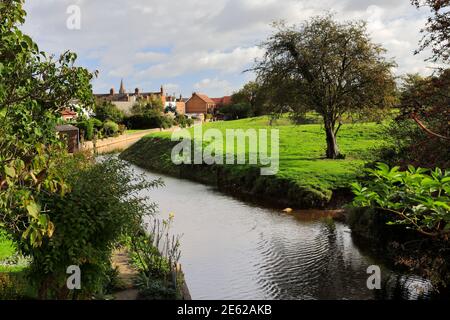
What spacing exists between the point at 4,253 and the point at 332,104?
25.3 metres

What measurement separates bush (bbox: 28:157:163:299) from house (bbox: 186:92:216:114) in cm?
15398

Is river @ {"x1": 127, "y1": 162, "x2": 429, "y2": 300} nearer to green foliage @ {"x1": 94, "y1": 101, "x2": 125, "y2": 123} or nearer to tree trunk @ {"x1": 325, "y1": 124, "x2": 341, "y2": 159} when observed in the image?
tree trunk @ {"x1": 325, "y1": 124, "x2": 341, "y2": 159}

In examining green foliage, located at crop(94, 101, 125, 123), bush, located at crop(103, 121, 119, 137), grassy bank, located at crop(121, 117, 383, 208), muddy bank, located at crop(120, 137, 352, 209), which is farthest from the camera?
green foliage, located at crop(94, 101, 125, 123)

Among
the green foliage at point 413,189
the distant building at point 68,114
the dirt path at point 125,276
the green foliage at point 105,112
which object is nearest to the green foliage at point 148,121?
the green foliage at point 105,112

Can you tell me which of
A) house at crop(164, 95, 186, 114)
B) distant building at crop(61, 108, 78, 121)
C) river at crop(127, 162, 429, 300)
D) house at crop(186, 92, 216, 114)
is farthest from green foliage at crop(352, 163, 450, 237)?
house at crop(186, 92, 216, 114)

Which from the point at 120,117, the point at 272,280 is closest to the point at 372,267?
the point at 272,280

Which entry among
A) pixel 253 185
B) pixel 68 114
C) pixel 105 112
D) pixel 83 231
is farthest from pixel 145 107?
pixel 83 231

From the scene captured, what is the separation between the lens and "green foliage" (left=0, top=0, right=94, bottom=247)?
430cm

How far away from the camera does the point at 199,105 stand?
167 m

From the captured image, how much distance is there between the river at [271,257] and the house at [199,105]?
14150 centimetres

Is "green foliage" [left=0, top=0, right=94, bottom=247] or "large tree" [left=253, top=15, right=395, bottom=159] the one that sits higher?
"large tree" [left=253, top=15, right=395, bottom=159]

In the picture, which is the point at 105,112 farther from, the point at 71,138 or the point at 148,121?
the point at 71,138
